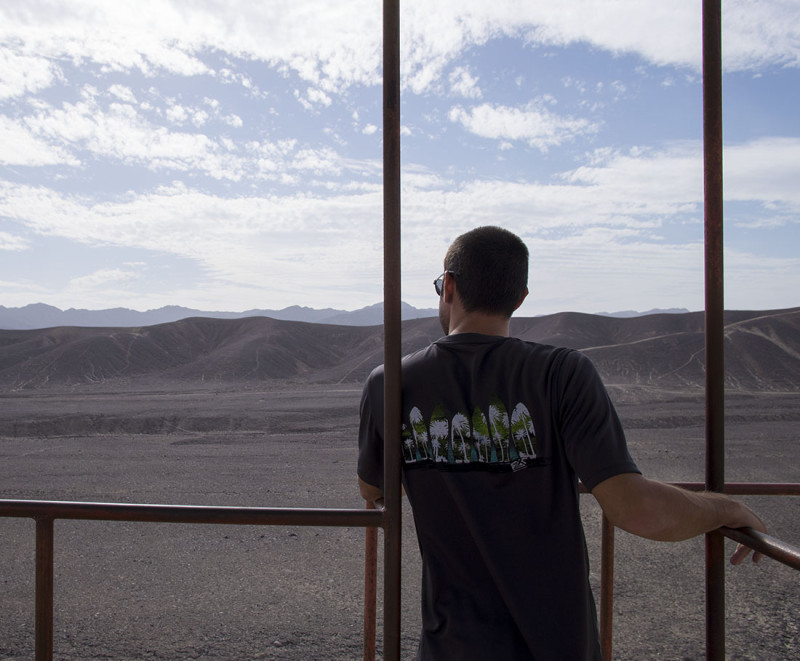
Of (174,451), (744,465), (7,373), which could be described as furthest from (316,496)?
(7,373)

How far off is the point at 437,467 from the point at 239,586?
540cm

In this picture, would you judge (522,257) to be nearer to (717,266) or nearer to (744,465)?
(717,266)

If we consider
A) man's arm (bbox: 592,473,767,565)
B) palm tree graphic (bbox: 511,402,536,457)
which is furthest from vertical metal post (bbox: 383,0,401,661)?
man's arm (bbox: 592,473,767,565)

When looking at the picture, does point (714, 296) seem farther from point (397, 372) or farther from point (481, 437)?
point (397, 372)

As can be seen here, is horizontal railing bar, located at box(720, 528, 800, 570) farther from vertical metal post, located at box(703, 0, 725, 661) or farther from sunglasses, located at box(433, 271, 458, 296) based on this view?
sunglasses, located at box(433, 271, 458, 296)

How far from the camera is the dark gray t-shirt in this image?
145 centimetres

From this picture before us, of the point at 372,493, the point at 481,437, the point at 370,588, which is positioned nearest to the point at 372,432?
the point at 372,493

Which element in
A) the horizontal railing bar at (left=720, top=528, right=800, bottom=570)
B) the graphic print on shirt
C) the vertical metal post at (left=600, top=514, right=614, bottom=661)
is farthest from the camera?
the vertical metal post at (left=600, top=514, right=614, bottom=661)

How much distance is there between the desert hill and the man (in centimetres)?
3003

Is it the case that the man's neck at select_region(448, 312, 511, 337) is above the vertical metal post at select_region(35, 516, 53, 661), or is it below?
above

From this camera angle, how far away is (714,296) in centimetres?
172

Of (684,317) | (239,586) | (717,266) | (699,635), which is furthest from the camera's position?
(684,317)

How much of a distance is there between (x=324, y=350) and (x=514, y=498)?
158 feet

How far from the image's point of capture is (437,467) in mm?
1592
